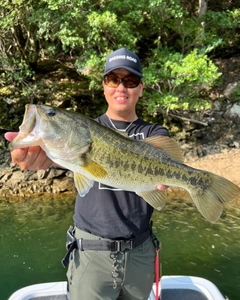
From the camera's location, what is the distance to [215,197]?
2.54 metres

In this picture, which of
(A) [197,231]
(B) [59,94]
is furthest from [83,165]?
(B) [59,94]

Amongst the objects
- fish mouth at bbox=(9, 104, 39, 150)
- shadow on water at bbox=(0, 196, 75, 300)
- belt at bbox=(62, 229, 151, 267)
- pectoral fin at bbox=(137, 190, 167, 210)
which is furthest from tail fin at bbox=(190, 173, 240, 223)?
shadow on water at bbox=(0, 196, 75, 300)

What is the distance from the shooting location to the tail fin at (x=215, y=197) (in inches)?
98.8

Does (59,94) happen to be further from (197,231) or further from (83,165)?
(83,165)

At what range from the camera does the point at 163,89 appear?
11.7 m

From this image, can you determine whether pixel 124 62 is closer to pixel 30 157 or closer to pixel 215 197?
pixel 30 157

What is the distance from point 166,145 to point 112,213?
706mm

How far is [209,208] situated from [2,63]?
10835 mm

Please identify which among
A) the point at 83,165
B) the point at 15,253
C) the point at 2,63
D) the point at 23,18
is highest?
the point at 23,18

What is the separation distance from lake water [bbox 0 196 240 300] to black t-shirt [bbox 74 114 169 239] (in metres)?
4.30

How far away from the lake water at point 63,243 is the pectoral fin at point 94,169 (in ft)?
16.0

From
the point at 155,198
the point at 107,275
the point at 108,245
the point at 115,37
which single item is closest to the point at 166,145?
the point at 155,198

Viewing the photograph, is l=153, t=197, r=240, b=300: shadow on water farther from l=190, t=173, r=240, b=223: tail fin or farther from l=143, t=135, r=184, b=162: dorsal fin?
l=143, t=135, r=184, b=162: dorsal fin

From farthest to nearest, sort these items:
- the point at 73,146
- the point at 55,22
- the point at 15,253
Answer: the point at 55,22 → the point at 15,253 → the point at 73,146
